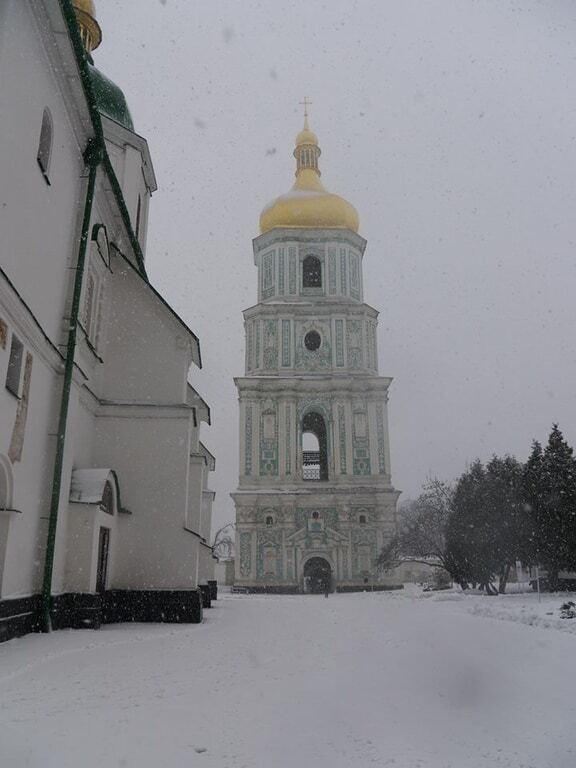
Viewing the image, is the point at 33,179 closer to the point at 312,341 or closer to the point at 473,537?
the point at 473,537

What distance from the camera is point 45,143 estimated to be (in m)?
9.77

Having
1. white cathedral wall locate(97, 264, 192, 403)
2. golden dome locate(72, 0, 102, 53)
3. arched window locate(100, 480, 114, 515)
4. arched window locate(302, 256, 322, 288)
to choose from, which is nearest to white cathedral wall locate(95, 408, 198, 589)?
white cathedral wall locate(97, 264, 192, 403)

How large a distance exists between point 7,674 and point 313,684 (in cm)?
275

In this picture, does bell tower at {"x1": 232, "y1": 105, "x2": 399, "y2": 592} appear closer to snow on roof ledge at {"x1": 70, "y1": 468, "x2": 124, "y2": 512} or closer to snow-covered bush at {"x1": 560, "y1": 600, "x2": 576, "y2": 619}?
snow-covered bush at {"x1": 560, "y1": 600, "x2": 576, "y2": 619}

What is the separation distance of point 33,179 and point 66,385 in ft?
10.4

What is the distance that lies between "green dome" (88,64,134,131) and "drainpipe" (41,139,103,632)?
6572mm

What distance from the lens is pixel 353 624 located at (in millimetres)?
12438

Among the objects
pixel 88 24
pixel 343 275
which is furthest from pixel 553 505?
pixel 88 24

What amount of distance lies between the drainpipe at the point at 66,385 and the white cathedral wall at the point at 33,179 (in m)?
0.20

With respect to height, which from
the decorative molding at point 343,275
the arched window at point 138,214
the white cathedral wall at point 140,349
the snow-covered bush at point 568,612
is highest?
the decorative molding at point 343,275

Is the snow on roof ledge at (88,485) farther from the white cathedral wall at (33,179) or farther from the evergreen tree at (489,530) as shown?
the evergreen tree at (489,530)

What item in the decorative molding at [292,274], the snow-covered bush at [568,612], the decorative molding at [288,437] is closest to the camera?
the snow-covered bush at [568,612]

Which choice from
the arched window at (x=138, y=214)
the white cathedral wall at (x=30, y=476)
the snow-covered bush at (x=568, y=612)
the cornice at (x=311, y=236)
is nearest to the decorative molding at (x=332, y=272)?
the cornice at (x=311, y=236)

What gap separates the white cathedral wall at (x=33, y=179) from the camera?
321 inches
